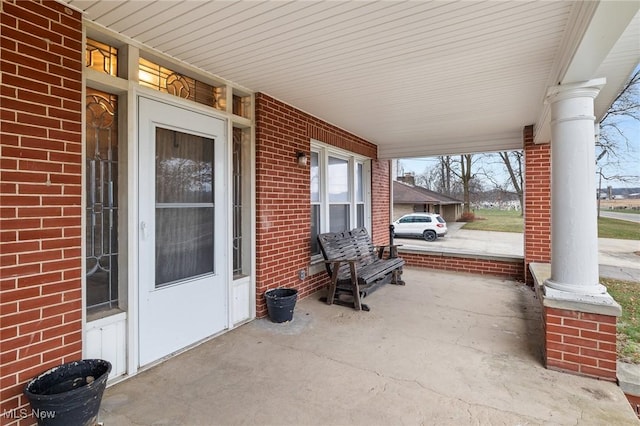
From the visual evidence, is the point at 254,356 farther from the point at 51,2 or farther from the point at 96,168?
the point at 51,2

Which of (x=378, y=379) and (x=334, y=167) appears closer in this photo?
(x=378, y=379)

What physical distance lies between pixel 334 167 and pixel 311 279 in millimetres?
2012

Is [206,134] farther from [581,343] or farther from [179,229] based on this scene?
[581,343]

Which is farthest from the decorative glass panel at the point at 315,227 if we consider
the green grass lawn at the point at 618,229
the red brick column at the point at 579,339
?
the green grass lawn at the point at 618,229

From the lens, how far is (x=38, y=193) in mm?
1881

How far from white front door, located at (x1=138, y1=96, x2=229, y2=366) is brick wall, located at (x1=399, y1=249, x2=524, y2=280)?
437 cm

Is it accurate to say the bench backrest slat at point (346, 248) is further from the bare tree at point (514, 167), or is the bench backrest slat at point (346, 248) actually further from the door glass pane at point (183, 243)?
the bare tree at point (514, 167)

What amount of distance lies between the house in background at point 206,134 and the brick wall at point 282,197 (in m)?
0.03

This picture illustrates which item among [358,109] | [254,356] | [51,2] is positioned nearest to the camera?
[51,2]

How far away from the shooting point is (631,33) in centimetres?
204

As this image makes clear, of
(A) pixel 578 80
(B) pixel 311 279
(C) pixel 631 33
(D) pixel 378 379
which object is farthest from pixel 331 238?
(C) pixel 631 33

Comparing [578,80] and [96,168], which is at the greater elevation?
[578,80]

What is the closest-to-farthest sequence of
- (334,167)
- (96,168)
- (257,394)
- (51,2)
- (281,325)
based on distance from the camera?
(51,2) → (257,394) → (96,168) → (281,325) → (334,167)

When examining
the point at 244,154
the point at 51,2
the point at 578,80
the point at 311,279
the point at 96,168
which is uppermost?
the point at 51,2
